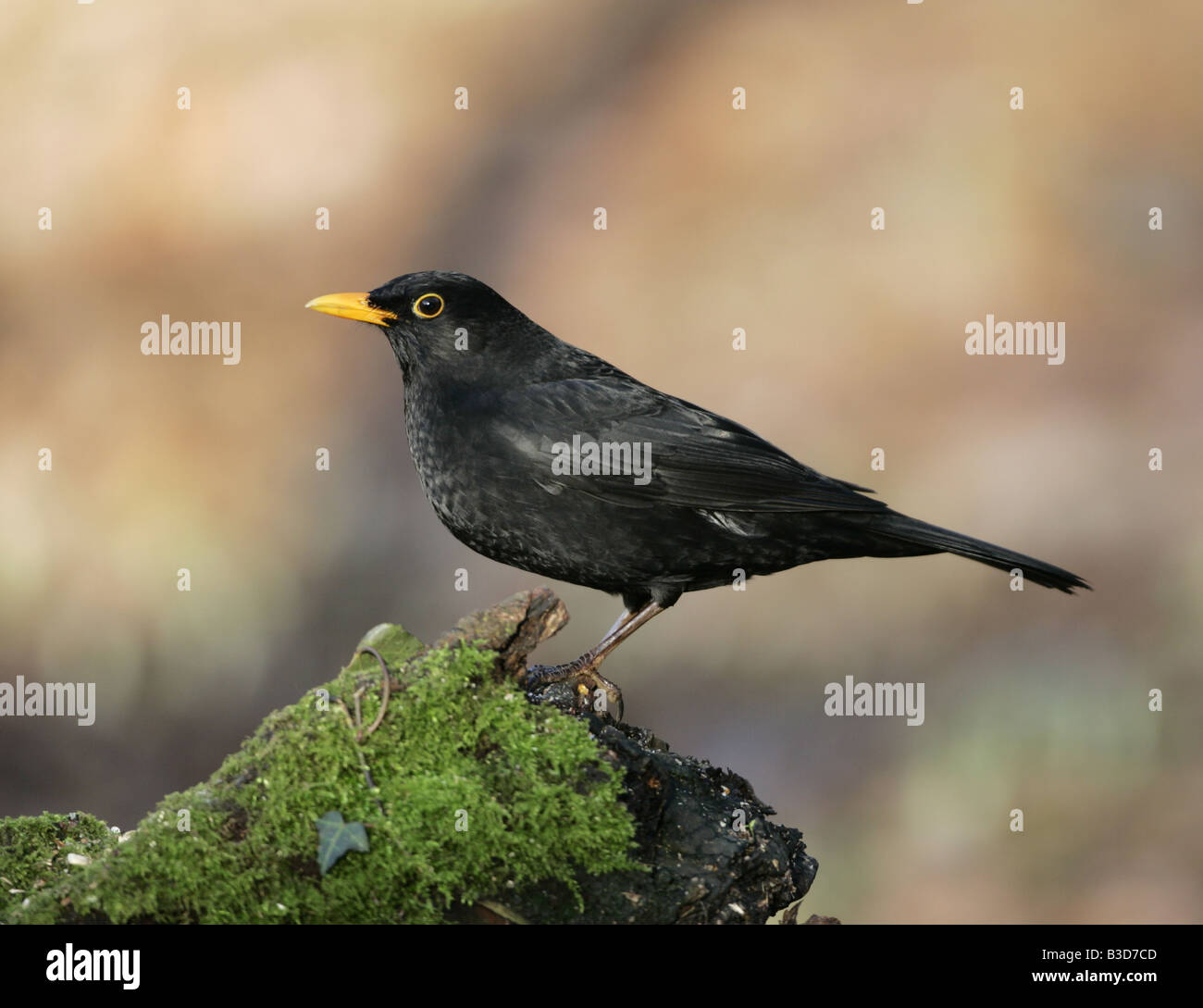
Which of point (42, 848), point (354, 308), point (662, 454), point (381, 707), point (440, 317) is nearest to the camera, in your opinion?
point (381, 707)

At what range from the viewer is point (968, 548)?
16.2ft

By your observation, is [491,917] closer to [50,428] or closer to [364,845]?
[364,845]

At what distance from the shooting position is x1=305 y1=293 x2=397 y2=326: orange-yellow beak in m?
5.51

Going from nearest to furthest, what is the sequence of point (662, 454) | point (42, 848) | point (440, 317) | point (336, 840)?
1. point (336, 840)
2. point (42, 848)
3. point (662, 454)
4. point (440, 317)

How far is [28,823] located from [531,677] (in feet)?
6.76

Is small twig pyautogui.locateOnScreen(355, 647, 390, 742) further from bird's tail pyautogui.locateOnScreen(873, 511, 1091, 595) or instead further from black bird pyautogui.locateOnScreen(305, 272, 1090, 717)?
bird's tail pyautogui.locateOnScreen(873, 511, 1091, 595)

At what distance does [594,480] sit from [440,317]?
3.70 feet

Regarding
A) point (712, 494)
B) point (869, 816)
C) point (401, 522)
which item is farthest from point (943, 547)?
point (401, 522)

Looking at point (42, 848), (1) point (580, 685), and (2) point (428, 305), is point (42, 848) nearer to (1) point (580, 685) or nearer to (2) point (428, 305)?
(1) point (580, 685)

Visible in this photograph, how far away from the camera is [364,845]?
341 cm

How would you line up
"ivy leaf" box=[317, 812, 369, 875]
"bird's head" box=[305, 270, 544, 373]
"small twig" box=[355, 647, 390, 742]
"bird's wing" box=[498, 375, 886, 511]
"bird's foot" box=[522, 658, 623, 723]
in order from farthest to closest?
"bird's head" box=[305, 270, 544, 373], "bird's foot" box=[522, 658, 623, 723], "bird's wing" box=[498, 375, 886, 511], "small twig" box=[355, 647, 390, 742], "ivy leaf" box=[317, 812, 369, 875]

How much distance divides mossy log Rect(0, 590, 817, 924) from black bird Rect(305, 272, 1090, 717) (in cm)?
99

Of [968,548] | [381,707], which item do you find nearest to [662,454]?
[968,548]

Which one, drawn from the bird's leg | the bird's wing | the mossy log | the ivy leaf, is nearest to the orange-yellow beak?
the bird's wing
